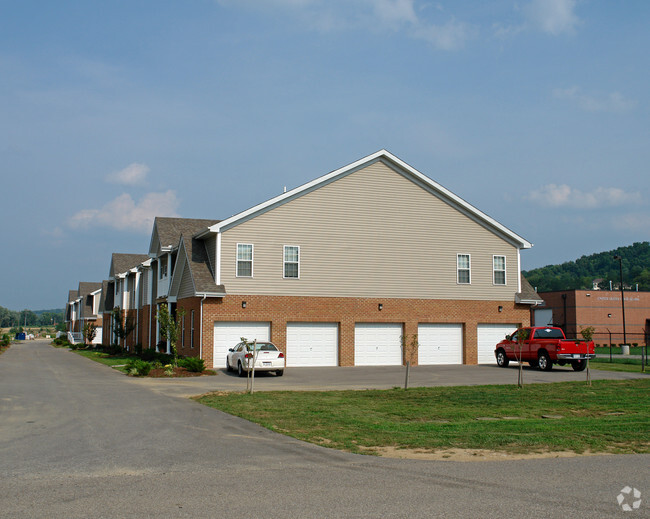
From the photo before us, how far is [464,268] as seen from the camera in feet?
111

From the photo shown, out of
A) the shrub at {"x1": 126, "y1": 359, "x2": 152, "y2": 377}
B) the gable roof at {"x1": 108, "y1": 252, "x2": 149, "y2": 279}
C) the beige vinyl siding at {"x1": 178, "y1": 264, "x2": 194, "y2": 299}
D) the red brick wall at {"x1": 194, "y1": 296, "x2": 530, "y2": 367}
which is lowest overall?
the shrub at {"x1": 126, "y1": 359, "x2": 152, "y2": 377}

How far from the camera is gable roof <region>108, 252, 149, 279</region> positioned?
57.2 m

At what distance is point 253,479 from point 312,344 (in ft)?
74.1

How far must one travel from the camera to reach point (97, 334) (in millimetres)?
74562

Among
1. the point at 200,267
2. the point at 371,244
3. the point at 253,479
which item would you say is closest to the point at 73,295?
the point at 200,267

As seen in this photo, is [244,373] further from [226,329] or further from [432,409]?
[432,409]

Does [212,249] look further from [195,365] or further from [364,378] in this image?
[364,378]

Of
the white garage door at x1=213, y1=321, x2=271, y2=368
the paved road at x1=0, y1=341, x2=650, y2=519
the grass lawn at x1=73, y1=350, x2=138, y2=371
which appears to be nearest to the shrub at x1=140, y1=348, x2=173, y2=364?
the grass lawn at x1=73, y1=350, x2=138, y2=371

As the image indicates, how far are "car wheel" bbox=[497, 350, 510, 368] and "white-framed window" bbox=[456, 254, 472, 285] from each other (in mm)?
4130

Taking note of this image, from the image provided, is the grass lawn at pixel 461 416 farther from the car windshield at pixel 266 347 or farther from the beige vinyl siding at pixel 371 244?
the beige vinyl siding at pixel 371 244

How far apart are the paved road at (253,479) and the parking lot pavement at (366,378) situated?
306 inches

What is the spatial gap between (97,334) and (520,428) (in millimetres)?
69559
